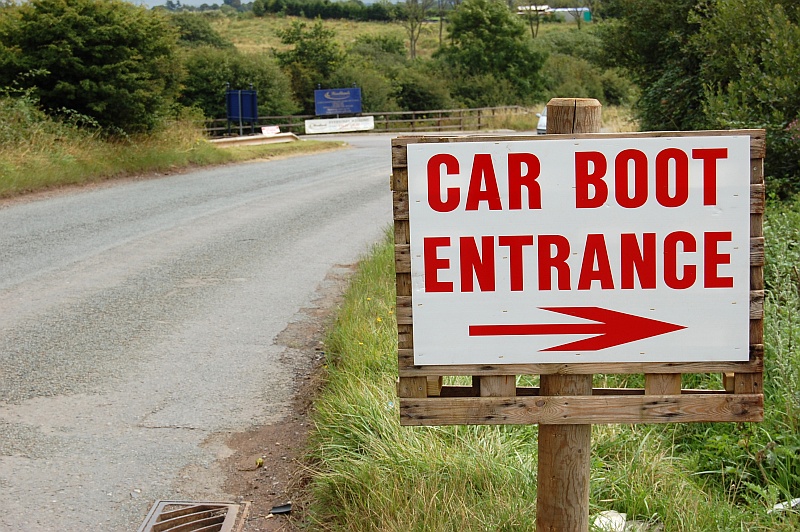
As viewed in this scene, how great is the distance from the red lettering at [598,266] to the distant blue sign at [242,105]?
91.7 feet

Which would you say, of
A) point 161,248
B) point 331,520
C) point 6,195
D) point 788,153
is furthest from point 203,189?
point 331,520

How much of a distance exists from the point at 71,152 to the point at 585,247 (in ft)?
49.5

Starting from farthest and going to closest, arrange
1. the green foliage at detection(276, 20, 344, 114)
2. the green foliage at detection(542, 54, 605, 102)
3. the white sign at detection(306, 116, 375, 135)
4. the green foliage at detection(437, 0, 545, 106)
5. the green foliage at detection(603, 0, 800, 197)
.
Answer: the green foliage at detection(437, 0, 545, 106) < the green foliage at detection(542, 54, 605, 102) < the green foliage at detection(276, 20, 344, 114) < the white sign at detection(306, 116, 375, 135) < the green foliage at detection(603, 0, 800, 197)

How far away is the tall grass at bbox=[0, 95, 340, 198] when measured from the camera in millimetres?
14531

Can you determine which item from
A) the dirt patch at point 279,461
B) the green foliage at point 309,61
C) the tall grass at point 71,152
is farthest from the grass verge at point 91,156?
the green foliage at point 309,61

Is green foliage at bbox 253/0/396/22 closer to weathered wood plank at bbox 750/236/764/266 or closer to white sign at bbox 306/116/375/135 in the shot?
white sign at bbox 306/116/375/135

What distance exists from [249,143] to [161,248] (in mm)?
15882

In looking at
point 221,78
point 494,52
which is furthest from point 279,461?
point 494,52

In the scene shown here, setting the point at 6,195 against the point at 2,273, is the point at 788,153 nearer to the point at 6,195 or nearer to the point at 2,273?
the point at 2,273

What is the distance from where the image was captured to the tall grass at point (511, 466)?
11.1ft

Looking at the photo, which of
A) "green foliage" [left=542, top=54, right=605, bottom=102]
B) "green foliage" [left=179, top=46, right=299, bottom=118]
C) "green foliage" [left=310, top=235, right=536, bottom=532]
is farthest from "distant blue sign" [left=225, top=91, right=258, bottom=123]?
"green foliage" [left=310, top=235, right=536, bottom=532]

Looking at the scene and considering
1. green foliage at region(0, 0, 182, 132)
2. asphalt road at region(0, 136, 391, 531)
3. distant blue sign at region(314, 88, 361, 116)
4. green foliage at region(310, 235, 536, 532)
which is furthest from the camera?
distant blue sign at region(314, 88, 361, 116)

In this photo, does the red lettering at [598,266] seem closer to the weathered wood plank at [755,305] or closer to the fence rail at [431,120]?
the weathered wood plank at [755,305]

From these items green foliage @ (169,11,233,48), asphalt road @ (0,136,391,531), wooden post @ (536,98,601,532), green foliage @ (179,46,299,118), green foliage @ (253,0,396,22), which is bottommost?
asphalt road @ (0,136,391,531)
